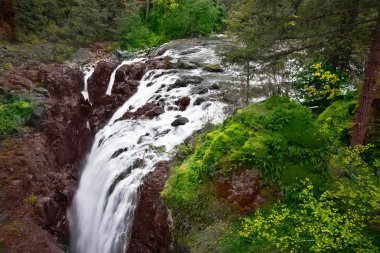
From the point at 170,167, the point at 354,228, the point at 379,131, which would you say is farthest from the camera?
the point at 170,167

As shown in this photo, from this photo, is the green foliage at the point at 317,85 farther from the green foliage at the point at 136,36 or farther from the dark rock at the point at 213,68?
the green foliage at the point at 136,36

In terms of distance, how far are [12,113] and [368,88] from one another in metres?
13.7

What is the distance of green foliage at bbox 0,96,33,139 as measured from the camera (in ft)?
45.7

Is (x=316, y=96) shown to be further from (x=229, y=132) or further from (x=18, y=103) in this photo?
(x=18, y=103)

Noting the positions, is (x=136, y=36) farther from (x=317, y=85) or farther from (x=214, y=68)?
(x=317, y=85)

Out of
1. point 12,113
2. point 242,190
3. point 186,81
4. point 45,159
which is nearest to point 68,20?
point 186,81

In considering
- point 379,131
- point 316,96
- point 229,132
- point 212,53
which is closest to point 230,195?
point 229,132

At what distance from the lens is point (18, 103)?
15062 millimetres

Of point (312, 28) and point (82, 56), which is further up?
point (312, 28)

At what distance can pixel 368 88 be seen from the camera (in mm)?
7844

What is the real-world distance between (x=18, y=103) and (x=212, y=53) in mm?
16087

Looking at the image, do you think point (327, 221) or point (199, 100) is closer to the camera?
point (327, 221)

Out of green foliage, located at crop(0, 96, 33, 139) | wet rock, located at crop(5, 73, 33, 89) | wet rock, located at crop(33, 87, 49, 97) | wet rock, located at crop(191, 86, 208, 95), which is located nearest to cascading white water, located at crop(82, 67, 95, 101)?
wet rock, located at crop(33, 87, 49, 97)

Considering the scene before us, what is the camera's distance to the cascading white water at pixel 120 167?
1046cm
